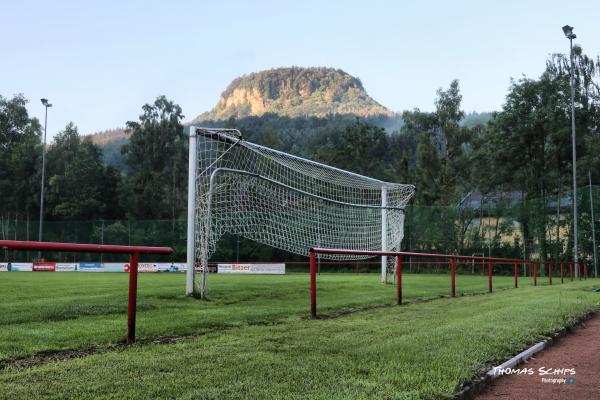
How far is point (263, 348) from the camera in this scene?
4996mm

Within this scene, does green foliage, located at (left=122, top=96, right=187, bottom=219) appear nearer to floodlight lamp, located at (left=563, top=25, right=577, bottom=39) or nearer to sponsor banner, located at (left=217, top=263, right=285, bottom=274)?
sponsor banner, located at (left=217, top=263, right=285, bottom=274)

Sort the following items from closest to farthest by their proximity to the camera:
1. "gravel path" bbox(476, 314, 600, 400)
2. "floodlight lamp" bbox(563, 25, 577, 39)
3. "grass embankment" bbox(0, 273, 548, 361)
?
"gravel path" bbox(476, 314, 600, 400)
"grass embankment" bbox(0, 273, 548, 361)
"floodlight lamp" bbox(563, 25, 577, 39)

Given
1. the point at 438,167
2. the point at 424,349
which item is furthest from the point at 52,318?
the point at 438,167

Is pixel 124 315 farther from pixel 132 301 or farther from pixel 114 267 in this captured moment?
pixel 114 267

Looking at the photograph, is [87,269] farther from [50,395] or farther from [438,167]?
[50,395]

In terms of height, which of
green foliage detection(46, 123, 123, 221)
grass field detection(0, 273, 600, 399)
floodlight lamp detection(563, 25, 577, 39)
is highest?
floodlight lamp detection(563, 25, 577, 39)

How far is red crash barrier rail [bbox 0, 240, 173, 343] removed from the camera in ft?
14.5

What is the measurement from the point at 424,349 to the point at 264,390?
Result: 2.01 metres

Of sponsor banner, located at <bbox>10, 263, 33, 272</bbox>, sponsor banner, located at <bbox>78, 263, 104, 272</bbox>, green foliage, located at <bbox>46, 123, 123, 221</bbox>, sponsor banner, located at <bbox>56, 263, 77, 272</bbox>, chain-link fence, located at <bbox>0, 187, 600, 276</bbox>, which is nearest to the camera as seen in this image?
chain-link fence, located at <bbox>0, 187, 600, 276</bbox>

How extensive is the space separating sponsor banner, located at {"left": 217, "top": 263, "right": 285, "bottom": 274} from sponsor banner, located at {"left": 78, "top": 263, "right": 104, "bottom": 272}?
25.6 feet

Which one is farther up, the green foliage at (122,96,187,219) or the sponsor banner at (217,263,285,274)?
the green foliage at (122,96,187,219)

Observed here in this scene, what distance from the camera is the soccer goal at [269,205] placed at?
36.6 ft

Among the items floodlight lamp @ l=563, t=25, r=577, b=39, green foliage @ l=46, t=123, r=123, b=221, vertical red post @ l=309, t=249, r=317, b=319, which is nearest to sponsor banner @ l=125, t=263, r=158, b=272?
green foliage @ l=46, t=123, r=123, b=221

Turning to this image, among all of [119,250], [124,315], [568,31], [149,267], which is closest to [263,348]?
[119,250]
